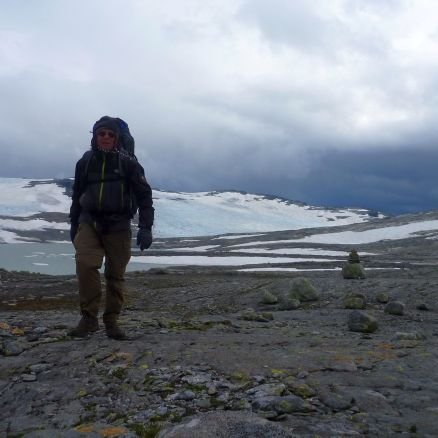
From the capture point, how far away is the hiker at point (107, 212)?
5.11m

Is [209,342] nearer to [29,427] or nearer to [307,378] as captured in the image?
[307,378]

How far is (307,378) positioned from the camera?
3902 millimetres

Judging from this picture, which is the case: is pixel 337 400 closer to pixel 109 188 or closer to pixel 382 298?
pixel 109 188

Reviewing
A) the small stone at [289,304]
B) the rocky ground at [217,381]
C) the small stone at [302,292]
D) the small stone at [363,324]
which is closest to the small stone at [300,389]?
the rocky ground at [217,381]

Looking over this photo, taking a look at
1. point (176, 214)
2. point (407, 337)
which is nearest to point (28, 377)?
point (407, 337)

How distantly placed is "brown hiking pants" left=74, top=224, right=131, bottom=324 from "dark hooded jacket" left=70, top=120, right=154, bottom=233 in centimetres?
12

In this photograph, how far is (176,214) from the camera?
84.1 m

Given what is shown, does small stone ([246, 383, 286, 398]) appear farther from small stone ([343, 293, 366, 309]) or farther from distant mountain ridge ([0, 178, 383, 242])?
distant mountain ridge ([0, 178, 383, 242])

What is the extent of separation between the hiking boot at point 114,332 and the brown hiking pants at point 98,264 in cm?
5

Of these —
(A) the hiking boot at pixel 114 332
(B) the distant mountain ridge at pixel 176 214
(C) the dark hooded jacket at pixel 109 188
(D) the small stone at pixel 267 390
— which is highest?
(B) the distant mountain ridge at pixel 176 214

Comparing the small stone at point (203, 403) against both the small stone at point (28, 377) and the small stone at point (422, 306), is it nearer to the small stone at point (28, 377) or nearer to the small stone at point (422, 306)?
the small stone at point (28, 377)

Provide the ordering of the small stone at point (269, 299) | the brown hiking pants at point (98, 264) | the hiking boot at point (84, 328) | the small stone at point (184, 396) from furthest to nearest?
the small stone at point (269, 299), the hiking boot at point (84, 328), the brown hiking pants at point (98, 264), the small stone at point (184, 396)

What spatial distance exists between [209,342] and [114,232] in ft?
4.80

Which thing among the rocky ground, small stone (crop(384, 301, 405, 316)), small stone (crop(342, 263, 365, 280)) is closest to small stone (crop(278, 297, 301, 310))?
small stone (crop(384, 301, 405, 316))
